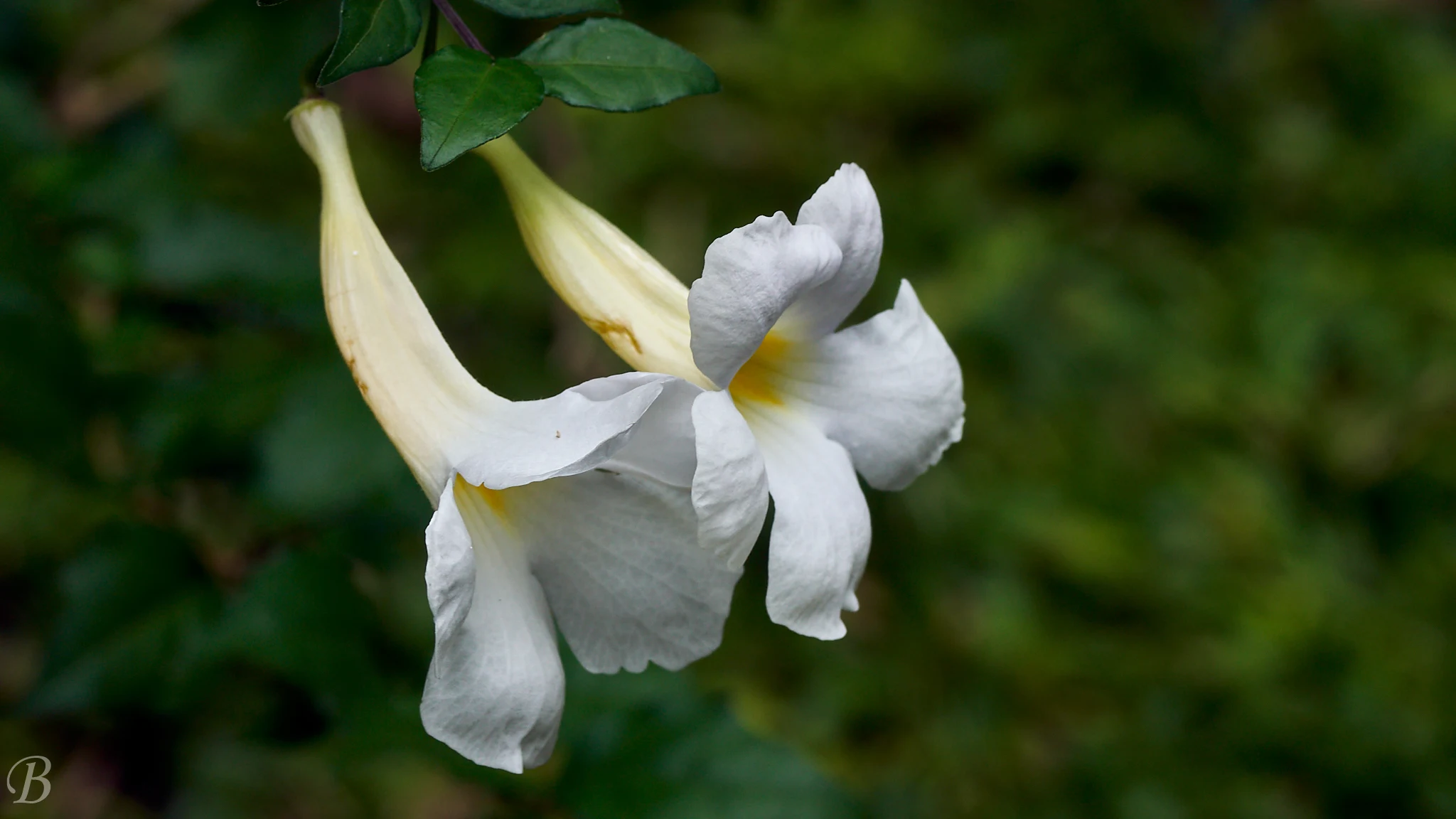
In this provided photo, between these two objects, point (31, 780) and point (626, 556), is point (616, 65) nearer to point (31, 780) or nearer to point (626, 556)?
point (626, 556)

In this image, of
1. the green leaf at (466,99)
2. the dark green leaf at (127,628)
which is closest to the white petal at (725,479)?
the green leaf at (466,99)

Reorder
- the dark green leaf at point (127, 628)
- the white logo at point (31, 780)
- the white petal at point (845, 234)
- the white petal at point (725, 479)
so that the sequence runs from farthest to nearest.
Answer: the white logo at point (31, 780) → the dark green leaf at point (127, 628) → the white petal at point (845, 234) → the white petal at point (725, 479)

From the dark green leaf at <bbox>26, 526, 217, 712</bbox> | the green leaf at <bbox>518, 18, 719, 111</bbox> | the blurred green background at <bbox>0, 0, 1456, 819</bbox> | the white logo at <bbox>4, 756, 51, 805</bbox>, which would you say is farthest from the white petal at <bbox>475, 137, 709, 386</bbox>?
the white logo at <bbox>4, 756, 51, 805</bbox>

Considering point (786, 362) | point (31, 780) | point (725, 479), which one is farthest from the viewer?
point (31, 780)

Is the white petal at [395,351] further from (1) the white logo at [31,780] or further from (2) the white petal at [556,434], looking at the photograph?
(1) the white logo at [31,780]

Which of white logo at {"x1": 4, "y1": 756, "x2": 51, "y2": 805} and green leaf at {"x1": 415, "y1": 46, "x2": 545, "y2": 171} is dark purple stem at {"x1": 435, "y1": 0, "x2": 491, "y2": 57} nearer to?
green leaf at {"x1": 415, "y1": 46, "x2": 545, "y2": 171}

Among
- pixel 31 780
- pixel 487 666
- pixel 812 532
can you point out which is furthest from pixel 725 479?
pixel 31 780

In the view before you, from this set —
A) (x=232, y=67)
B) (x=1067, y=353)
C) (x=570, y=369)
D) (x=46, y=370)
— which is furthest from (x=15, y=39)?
(x=1067, y=353)
